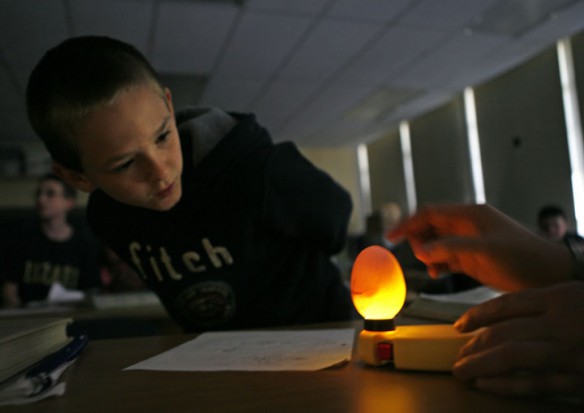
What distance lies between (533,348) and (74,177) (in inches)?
30.4

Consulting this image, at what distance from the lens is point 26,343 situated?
477 mm

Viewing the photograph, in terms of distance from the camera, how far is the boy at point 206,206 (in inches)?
27.6

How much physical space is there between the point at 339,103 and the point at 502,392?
4.49 m

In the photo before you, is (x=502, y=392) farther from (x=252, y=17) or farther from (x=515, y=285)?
(x=252, y=17)

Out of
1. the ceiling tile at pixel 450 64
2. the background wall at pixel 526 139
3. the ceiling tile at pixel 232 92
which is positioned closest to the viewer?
the ceiling tile at pixel 450 64

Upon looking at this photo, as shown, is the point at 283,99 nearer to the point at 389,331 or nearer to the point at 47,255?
the point at 47,255

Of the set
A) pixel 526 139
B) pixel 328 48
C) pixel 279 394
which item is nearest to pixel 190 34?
pixel 328 48

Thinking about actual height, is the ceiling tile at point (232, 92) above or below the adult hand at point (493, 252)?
above

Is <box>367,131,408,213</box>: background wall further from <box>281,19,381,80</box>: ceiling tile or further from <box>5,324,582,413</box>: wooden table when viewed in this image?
<box>5,324,582,413</box>: wooden table

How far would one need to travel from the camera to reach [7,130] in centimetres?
480

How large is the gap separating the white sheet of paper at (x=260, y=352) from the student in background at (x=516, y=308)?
0.46 feet

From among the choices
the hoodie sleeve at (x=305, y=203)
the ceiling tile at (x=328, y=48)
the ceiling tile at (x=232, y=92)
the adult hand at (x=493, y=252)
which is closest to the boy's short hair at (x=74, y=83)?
the hoodie sleeve at (x=305, y=203)

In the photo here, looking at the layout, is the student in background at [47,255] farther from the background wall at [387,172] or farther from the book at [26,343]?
the background wall at [387,172]

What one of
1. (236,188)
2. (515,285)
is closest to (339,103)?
(236,188)
